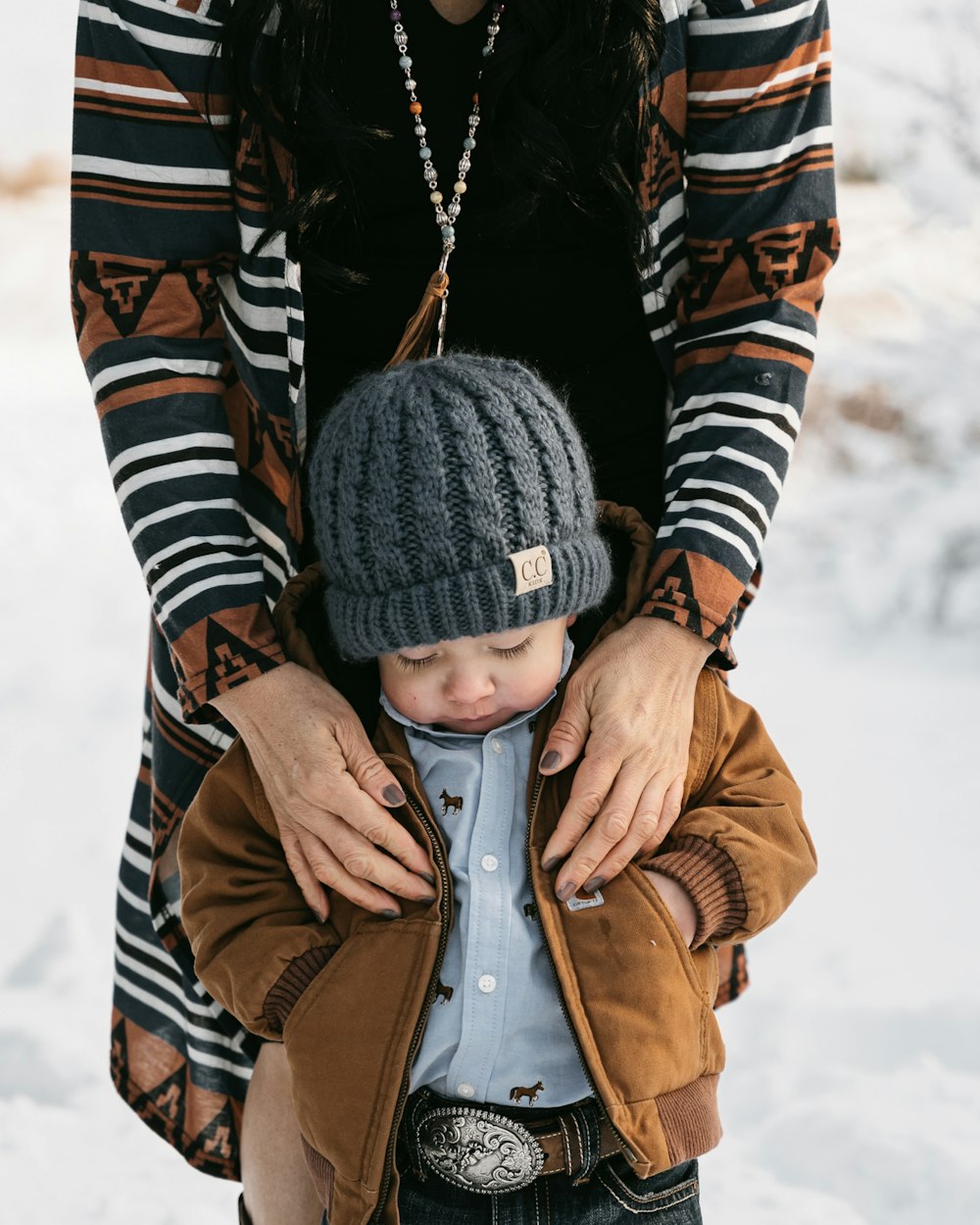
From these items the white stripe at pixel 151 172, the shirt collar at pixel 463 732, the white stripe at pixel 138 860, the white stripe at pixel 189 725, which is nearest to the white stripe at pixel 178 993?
the white stripe at pixel 138 860

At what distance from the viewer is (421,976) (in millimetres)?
1164

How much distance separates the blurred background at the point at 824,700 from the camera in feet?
7.01

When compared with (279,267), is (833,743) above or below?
below

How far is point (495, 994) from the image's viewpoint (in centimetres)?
117

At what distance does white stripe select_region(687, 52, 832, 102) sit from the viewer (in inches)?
52.7

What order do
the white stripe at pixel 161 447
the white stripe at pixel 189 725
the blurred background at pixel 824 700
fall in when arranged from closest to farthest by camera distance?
the white stripe at pixel 161 447 → the white stripe at pixel 189 725 → the blurred background at pixel 824 700

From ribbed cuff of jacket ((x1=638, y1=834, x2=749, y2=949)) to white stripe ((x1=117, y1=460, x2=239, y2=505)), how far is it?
0.63 metres

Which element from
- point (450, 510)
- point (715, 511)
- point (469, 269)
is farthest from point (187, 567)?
point (715, 511)

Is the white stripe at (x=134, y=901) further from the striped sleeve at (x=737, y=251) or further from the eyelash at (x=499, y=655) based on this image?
the striped sleeve at (x=737, y=251)

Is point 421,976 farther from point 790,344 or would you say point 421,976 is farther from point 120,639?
point 120,639

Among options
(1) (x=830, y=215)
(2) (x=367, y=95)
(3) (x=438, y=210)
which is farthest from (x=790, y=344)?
(2) (x=367, y=95)

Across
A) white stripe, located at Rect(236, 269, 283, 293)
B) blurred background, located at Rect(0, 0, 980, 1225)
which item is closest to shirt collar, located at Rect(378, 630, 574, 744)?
white stripe, located at Rect(236, 269, 283, 293)

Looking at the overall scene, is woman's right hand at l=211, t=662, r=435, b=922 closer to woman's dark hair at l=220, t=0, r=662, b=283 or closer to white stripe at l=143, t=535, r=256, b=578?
white stripe at l=143, t=535, r=256, b=578

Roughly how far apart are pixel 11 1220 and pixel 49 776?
1.36m
